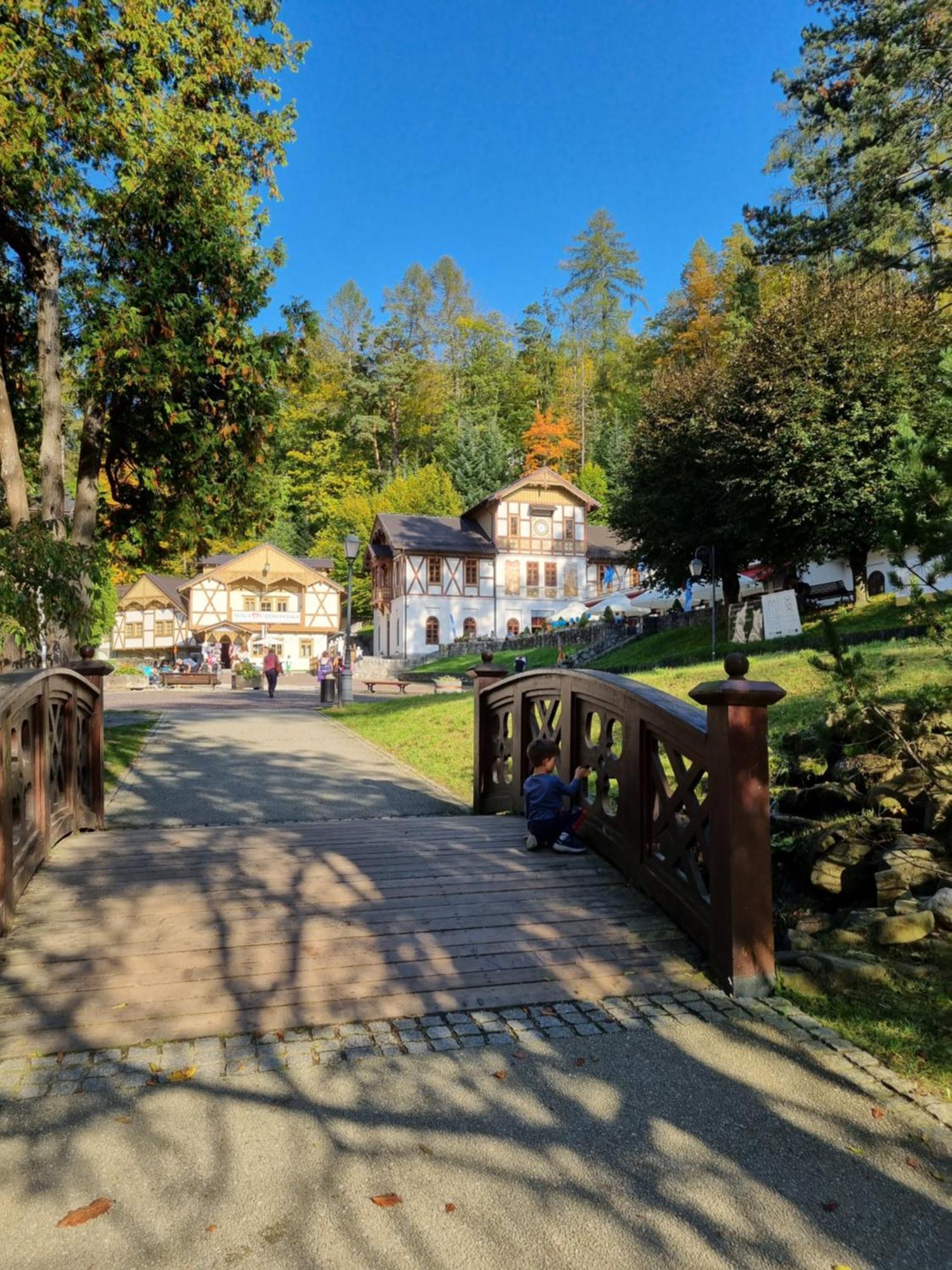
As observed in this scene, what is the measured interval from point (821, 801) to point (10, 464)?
400 inches

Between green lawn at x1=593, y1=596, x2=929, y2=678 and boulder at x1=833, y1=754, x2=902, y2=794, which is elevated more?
green lawn at x1=593, y1=596, x2=929, y2=678

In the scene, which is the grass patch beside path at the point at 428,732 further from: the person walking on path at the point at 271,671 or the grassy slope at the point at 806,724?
the person walking on path at the point at 271,671

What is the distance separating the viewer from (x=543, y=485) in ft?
A: 177

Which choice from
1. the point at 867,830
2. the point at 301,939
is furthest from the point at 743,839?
the point at 867,830

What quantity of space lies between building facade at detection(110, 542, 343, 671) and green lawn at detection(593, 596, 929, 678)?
33.7 metres

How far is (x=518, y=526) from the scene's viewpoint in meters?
54.2

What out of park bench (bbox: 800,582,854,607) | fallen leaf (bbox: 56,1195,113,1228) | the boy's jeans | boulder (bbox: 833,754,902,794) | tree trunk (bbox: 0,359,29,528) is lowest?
fallen leaf (bbox: 56,1195,113,1228)

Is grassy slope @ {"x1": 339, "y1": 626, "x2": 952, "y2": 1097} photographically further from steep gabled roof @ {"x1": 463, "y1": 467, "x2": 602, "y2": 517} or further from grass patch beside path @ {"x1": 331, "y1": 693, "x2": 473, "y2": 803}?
steep gabled roof @ {"x1": 463, "y1": 467, "x2": 602, "y2": 517}

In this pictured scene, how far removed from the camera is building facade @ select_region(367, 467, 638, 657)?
174 ft

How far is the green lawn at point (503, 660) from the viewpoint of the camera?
36.0m

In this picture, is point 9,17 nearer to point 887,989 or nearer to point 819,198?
point 887,989

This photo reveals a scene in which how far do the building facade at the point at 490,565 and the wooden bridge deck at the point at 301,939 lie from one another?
45.6 m

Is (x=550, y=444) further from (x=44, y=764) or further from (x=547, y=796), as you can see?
(x=44, y=764)

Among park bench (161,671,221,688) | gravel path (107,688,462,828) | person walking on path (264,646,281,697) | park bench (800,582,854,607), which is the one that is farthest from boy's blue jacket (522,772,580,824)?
park bench (161,671,221,688)
